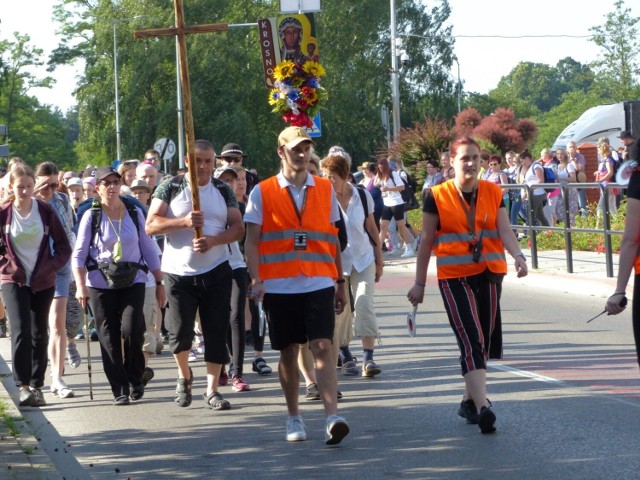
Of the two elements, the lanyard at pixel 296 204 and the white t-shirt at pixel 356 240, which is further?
the white t-shirt at pixel 356 240

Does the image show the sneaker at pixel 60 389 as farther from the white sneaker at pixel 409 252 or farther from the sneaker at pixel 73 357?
the white sneaker at pixel 409 252

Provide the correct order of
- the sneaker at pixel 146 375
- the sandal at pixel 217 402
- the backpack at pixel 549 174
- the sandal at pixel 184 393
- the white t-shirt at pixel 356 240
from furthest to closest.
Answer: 1. the backpack at pixel 549 174
2. the white t-shirt at pixel 356 240
3. the sneaker at pixel 146 375
4. the sandal at pixel 184 393
5. the sandal at pixel 217 402

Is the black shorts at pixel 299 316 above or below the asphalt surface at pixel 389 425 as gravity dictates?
above

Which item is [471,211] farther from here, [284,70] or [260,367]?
[260,367]

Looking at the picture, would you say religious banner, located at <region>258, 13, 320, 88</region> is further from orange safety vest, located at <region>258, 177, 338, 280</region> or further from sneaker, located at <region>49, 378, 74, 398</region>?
orange safety vest, located at <region>258, 177, 338, 280</region>

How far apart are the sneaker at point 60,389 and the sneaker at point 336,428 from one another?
346 centimetres

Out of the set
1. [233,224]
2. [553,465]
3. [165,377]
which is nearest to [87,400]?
[165,377]

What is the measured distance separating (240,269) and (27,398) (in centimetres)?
205

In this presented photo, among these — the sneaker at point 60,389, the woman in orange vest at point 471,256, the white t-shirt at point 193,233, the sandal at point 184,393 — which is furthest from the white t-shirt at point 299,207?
the sneaker at point 60,389

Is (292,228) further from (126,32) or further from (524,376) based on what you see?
(126,32)

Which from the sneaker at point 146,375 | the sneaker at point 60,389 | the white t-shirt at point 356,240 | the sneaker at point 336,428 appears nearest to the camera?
the sneaker at point 336,428

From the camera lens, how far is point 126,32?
5994 centimetres

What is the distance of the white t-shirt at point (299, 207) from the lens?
7965 millimetres

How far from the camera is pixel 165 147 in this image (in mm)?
43719
